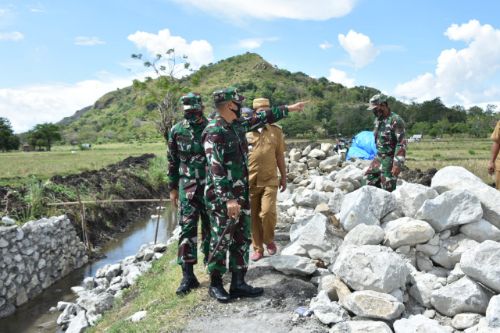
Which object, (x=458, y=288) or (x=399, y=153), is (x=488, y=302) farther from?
(x=399, y=153)

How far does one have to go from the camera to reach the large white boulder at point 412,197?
529 cm

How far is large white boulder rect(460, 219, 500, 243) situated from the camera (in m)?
4.71

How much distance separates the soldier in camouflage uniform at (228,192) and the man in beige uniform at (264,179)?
96 cm

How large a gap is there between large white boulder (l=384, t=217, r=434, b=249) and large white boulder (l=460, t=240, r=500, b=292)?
724 mm

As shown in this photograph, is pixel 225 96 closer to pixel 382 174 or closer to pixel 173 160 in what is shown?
pixel 173 160

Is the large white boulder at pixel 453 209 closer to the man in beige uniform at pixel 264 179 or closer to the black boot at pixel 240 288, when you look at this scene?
the man in beige uniform at pixel 264 179

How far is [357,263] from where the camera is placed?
432cm

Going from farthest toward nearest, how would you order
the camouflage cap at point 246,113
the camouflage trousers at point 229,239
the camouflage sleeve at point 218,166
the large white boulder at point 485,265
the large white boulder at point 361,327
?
the camouflage cap at point 246,113
the camouflage trousers at point 229,239
the camouflage sleeve at point 218,166
the large white boulder at point 485,265
the large white boulder at point 361,327

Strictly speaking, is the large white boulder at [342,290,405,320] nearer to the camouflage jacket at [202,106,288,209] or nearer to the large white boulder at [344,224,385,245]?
the large white boulder at [344,224,385,245]

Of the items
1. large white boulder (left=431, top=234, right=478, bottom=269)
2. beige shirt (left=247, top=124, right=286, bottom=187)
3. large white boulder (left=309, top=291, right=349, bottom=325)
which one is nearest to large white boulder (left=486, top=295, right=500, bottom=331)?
large white boulder (left=431, top=234, right=478, bottom=269)

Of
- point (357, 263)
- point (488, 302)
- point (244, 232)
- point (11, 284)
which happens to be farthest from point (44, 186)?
point (488, 302)

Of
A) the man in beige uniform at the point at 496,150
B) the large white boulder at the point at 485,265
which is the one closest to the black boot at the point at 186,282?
the large white boulder at the point at 485,265

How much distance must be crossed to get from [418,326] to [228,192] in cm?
198

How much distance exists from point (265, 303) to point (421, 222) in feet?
6.03
